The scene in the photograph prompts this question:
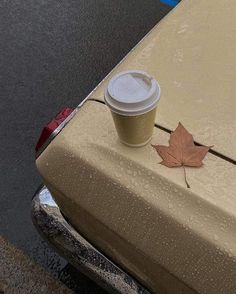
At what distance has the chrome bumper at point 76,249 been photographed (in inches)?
71.9

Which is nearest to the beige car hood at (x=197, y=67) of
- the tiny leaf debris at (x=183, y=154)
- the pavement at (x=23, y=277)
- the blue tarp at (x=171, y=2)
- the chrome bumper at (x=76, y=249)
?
the tiny leaf debris at (x=183, y=154)

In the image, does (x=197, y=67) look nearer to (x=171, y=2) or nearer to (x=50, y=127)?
(x=50, y=127)

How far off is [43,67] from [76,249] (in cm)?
212

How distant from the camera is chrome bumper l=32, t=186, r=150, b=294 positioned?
1826 millimetres

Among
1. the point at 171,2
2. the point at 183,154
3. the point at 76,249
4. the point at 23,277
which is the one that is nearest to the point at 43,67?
the point at 171,2

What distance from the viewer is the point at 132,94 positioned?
139 centimetres

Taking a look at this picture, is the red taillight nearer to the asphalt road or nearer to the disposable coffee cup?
the disposable coffee cup

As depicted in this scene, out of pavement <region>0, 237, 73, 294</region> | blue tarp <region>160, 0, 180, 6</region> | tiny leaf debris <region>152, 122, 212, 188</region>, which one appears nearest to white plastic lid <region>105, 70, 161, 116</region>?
tiny leaf debris <region>152, 122, 212, 188</region>

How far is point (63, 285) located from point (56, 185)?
108 centimetres

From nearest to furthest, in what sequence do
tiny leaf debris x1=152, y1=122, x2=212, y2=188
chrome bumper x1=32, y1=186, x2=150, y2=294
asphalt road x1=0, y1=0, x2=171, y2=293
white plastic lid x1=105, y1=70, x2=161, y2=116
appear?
white plastic lid x1=105, y1=70, x2=161, y2=116
tiny leaf debris x1=152, y1=122, x2=212, y2=188
chrome bumper x1=32, y1=186, x2=150, y2=294
asphalt road x1=0, y1=0, x2=171, y2=293

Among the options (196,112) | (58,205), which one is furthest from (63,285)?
(196,112)

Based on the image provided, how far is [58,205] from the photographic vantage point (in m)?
1.90

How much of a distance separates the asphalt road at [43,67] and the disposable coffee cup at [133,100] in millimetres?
1420

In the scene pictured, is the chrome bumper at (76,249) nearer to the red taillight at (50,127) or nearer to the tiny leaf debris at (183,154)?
the red taillight at (50,127)
